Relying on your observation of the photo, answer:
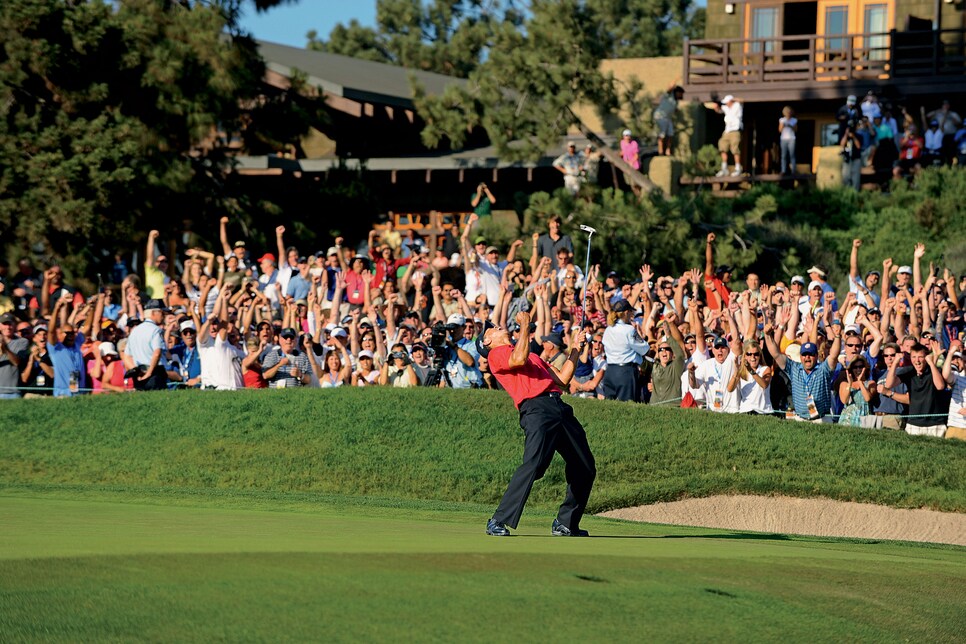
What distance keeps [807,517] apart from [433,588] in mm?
9174

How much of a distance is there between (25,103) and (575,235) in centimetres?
1059

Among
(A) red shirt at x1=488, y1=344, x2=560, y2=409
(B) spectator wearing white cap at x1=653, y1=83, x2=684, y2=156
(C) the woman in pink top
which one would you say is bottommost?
(A) red shirt at x1=488, y1=344, x2=560, y2=409

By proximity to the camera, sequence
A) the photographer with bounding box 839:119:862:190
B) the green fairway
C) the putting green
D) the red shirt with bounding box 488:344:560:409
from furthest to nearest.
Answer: the photographer with bounding box 839:119:862:190, the red shirt with bounding box 488:344:560:409, the green fairway, the putting green

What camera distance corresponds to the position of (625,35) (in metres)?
59.2

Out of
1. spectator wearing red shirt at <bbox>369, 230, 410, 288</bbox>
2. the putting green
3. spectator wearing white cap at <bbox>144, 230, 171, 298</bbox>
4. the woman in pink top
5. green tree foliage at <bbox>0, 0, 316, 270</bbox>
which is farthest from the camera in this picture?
the woman in pink top

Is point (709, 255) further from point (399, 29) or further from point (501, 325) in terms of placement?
point (399, 29)

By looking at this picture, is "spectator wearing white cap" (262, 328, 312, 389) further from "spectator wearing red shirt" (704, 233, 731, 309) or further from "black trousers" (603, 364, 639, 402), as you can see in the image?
"spectator wearing red shirt" (704, 233, 731, 309)

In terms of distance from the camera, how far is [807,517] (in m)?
16.0

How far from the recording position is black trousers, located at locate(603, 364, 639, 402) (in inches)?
733

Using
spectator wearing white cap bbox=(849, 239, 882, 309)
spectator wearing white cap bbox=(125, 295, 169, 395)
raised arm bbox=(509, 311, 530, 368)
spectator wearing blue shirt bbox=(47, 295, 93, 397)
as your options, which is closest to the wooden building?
spectator wearing white cap bbox=(849, 239, 882, 309)

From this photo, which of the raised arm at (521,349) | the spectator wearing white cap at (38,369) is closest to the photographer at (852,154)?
the spectator wearing white cap at (38,369)

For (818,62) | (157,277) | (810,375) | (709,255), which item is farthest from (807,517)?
(818,62)

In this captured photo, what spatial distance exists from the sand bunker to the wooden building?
1478 centimetres

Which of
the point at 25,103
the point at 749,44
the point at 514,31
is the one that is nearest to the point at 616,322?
the point at 514,31
